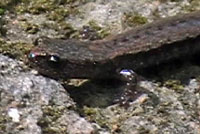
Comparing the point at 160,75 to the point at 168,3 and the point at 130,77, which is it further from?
the point at 168,3

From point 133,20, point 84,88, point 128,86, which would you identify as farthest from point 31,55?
point 133,20

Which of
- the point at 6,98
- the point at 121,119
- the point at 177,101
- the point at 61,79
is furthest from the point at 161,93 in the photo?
the point at 6,98

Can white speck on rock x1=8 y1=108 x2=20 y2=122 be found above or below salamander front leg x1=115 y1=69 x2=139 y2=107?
below

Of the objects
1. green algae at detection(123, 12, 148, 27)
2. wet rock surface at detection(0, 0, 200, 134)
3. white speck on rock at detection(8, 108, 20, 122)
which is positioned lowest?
white speck on rock at detection(8, 108, 20, 122)

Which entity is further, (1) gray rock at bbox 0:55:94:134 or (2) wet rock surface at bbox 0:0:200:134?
(2) wet rock surface at bbox 0:0:200:134

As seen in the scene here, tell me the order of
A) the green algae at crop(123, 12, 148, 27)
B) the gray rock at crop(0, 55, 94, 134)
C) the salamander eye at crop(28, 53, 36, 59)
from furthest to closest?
the green algae at crop(123, 12, 148, 27)
the salamander eye at crop(28, 53, 36, 59)
the gray rock at crop(0, 55, 94, 134)

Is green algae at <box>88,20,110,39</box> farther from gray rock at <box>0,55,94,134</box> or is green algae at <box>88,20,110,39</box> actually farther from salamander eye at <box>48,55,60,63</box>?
gray rock at <box>0,55,94,134</box>

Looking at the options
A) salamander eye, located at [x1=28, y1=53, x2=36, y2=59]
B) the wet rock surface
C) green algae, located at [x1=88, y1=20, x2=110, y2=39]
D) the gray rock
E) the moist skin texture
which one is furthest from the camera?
green algae, located at [x1=88, y1=20, x2=110, y2=39]

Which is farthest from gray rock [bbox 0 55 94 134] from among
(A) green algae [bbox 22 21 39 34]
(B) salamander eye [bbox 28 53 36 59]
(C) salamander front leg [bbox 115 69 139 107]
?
(A) green algae [bbox 22 21 39 34]
